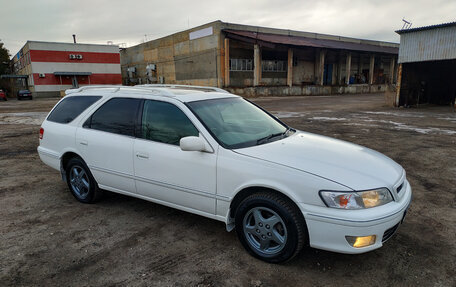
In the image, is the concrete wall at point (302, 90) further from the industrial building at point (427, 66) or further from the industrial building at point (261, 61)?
the industrial building at point (427, 66)

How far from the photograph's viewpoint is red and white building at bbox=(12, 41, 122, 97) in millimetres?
38753

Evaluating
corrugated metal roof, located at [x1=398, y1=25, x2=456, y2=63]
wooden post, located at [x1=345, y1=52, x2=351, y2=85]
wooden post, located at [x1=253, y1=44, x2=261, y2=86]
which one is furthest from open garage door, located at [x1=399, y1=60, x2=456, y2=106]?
wooden post, located at [x1=345, y1=52, x2=351, y2=85]

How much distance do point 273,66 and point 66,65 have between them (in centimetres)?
2752

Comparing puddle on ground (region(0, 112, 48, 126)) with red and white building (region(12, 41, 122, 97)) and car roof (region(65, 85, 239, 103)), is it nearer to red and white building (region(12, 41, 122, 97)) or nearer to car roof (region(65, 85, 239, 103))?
car roof (region(65, 85, 239, 103))

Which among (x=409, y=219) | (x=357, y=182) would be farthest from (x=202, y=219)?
(x=409, y=219)

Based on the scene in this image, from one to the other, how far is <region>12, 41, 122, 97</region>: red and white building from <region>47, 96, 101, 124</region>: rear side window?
131ft

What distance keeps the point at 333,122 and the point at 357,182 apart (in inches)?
395

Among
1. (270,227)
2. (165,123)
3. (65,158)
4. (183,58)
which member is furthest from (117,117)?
(183,58)

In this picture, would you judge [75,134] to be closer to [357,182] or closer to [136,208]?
[136,208]

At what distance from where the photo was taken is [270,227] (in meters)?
2.81

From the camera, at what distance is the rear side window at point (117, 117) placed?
12.3 feet

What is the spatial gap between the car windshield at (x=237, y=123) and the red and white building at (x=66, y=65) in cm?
4197

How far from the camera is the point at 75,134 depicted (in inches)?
165

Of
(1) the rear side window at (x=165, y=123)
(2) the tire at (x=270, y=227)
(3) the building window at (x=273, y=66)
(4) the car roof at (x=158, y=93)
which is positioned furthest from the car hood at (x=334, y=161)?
(3) the building window at (x=273, y=66)
